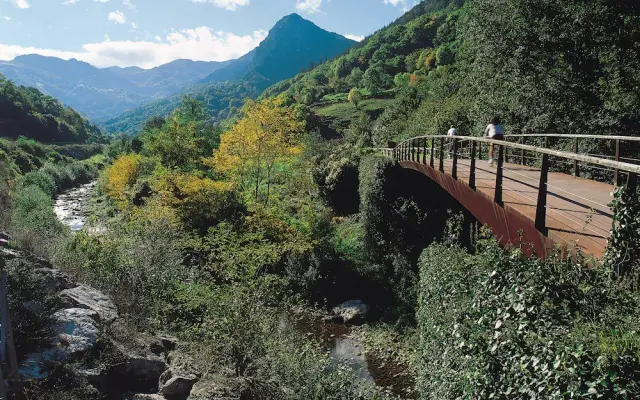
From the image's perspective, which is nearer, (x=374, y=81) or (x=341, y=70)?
(x=374, y=81)

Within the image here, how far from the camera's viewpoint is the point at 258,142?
924 inches

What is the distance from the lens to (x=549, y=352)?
394cm

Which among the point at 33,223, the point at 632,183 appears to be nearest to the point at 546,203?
the point at 632,183

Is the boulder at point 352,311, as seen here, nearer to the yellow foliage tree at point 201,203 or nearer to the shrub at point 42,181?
the yellow foliage tree at point 201,203

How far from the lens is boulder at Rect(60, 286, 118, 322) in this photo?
421 inches

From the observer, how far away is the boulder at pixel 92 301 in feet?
35.1

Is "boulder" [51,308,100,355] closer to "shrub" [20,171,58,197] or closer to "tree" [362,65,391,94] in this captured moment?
"shrub" [20,171,58,197]

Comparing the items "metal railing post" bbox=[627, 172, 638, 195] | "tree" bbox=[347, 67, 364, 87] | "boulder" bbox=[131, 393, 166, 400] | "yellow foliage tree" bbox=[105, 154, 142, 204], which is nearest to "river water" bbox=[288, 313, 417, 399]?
"boulder" bbox=[131, 393, 166, 400]

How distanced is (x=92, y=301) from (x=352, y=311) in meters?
11.3

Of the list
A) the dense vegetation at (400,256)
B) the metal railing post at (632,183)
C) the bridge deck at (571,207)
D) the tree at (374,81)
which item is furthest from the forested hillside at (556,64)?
the tree at (374,81)

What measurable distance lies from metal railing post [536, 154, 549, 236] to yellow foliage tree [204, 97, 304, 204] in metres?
19.1

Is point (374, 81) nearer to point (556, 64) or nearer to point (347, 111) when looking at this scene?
point (347, 111)

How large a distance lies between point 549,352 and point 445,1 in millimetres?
166023

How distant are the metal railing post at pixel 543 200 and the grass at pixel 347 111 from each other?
61.3 meters
